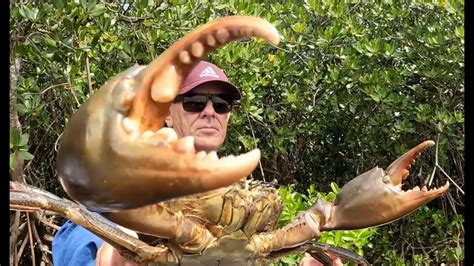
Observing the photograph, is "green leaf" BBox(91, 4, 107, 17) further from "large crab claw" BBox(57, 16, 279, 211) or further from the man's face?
"large crab claw" BBox(57, 16, 279, 211)

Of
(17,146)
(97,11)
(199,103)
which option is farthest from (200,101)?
(97,11)

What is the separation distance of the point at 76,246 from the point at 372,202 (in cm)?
69

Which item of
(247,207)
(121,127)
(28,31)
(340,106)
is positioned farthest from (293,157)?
(121,127)

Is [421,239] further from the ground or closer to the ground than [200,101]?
closer to the ground

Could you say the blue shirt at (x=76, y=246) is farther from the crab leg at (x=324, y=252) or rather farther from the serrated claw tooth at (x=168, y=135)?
the serrated claw tooth at (x=168, y=135)

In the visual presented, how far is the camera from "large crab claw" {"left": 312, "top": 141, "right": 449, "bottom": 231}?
1.33 metres

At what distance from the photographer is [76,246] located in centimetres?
161

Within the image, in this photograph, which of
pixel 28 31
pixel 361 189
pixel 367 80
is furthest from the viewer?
pixel 367 80

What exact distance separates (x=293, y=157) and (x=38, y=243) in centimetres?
138

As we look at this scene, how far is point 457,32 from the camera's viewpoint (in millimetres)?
2727

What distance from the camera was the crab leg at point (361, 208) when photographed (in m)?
1.31

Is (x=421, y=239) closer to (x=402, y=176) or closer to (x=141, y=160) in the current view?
(x=402, y=176)

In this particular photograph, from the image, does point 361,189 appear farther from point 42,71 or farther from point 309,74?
point 309,74

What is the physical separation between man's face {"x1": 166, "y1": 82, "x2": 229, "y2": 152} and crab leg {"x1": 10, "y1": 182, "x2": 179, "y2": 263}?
322 mm
